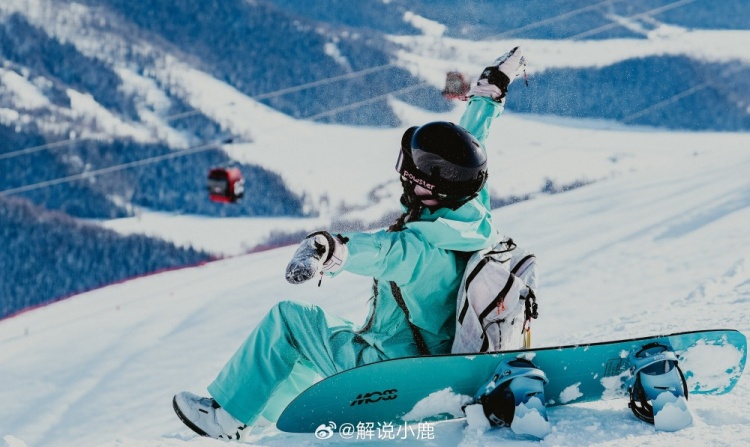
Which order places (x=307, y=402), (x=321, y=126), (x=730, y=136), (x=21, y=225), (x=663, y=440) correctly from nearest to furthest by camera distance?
(x=663, y=440) → (x=307, y=402) → (x=21, y=225) → (x=730, y=136) → (x=321, y=126)

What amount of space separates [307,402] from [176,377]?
291 centimetres

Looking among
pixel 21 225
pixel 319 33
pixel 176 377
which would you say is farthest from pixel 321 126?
pixel 176 377

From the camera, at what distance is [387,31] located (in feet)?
260

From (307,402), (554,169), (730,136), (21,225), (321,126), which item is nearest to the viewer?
(307,402)

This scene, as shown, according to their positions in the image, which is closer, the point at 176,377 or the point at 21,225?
the point at 176,377

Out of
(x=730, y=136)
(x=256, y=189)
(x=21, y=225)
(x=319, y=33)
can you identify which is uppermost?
(x=319, y=33)

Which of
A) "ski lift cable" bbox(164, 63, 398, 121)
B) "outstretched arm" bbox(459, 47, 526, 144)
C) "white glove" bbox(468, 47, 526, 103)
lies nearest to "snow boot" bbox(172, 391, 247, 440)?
"outstretched arm" bbox(459, 47, 526, 144)

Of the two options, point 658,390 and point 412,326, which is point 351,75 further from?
point 658,390

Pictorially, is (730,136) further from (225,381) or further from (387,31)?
(225,381)

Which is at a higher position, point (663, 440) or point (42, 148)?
point (663, 440)

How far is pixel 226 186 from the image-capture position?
16.7 m

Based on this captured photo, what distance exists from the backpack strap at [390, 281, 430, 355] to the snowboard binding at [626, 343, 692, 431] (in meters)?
0.57

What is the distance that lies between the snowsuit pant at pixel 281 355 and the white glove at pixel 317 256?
1.85 ft

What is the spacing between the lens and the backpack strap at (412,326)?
2.16m
